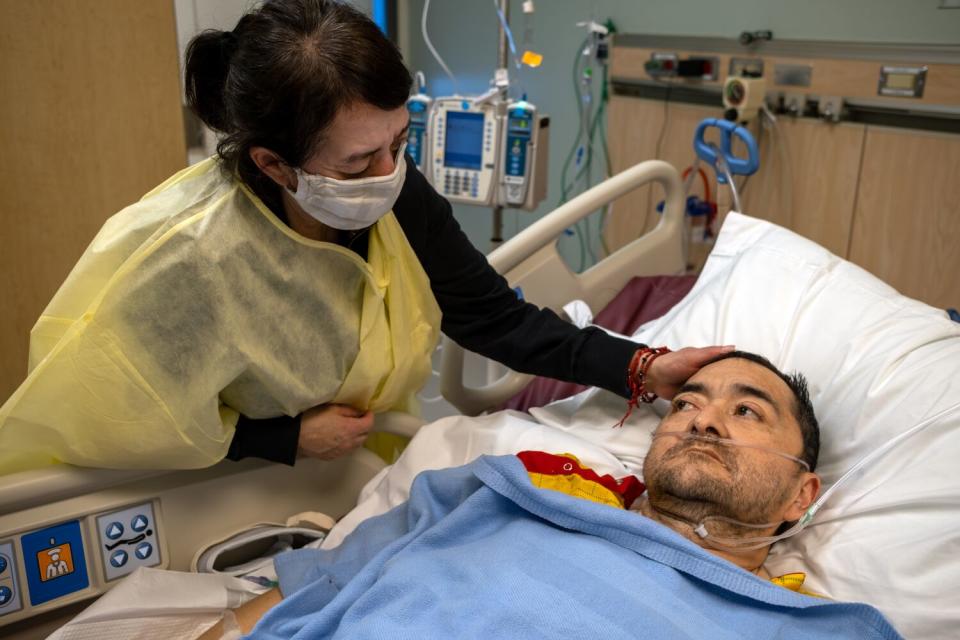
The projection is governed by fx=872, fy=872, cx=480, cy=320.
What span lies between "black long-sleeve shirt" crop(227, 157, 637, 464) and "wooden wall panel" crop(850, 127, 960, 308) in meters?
1.56

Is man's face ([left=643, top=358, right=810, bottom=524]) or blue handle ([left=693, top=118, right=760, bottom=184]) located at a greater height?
blue handle ([left=693, top=118, right=760, bottom=184])

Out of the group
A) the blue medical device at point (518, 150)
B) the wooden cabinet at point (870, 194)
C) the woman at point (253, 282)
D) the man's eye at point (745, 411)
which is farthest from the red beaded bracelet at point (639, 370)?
the blue medical device at point (518, 150)

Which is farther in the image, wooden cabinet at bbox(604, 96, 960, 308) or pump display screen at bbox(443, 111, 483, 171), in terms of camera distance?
pump display screen at bbox(443, 111, 483, 171)

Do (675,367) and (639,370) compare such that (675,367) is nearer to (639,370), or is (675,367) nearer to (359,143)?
(639,370)

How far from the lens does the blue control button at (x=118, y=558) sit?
59.4 inches

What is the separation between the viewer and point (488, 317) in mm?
1781

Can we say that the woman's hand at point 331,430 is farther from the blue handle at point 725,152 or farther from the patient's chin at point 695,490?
the blue handle at point 725,152

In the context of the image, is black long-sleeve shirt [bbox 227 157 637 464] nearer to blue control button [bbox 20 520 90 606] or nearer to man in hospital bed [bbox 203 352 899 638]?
man in hospital bed [bbox 203 352 899 638]

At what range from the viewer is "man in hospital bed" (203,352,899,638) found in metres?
1.26

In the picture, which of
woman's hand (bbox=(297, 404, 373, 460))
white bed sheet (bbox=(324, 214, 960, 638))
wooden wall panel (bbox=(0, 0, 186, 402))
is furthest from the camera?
wooden wall panel (bbox=(0, 0, 186, 402))

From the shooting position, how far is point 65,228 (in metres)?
2.59

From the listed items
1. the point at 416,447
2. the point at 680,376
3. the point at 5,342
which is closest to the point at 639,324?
the point at 680,376

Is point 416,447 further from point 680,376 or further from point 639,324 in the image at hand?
point 639,324

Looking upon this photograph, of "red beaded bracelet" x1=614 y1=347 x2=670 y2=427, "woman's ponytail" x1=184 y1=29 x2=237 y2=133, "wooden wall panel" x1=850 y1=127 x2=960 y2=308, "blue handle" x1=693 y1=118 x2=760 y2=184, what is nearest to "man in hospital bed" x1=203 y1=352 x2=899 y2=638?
"red beaded bracelet" x1=614 y1=347 x2=670 y2=427
